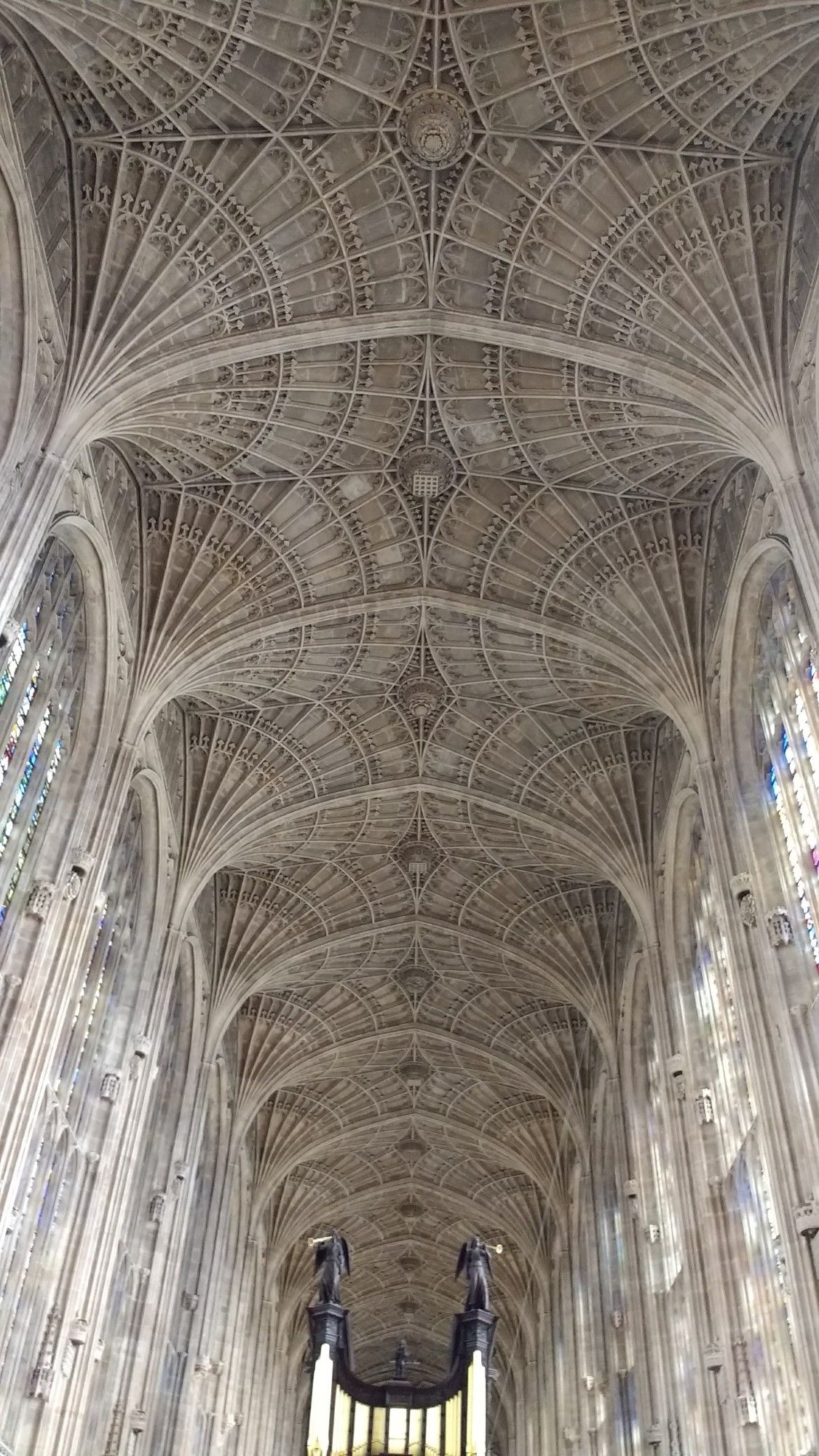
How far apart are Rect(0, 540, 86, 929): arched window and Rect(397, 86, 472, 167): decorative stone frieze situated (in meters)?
8.71

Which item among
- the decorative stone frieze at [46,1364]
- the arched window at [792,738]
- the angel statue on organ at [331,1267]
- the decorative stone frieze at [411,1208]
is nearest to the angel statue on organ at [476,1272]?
the angel statue on organ at [331,1267]

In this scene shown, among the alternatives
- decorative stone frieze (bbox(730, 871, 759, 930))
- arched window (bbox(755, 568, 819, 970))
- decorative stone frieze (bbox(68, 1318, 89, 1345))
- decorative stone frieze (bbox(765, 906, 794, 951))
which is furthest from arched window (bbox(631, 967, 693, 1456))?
decorative stone frieze (bbox(68, 1318, 89, 1345))

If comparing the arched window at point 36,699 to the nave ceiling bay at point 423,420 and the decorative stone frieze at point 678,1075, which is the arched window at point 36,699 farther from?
the decorative stone frieze at point 678,1075

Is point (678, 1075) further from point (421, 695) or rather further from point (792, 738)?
point (421, 695)

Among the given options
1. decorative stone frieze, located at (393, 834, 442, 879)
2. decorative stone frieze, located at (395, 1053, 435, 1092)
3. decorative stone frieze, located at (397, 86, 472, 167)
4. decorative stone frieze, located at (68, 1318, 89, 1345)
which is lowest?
decorative stone frieze, located at (68, 1318, 89, 1345)

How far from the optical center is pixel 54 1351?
19.7 metres

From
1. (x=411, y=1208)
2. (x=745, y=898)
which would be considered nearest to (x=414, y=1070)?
(x=411, y=1208)

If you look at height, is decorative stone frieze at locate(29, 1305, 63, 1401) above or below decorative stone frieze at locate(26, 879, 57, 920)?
below

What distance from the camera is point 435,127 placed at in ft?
62.0

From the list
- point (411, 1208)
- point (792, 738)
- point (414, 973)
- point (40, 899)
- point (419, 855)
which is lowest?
point (40, 899)

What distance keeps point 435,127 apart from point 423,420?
217 inches

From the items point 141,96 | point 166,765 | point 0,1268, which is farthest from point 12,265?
point 0,1268

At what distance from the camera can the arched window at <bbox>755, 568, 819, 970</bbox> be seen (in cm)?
1938

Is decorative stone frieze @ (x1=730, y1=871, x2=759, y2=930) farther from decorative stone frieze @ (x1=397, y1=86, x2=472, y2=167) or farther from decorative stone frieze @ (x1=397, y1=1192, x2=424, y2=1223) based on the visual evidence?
decorative stone frieze @ (x1=397, y1=1192, x2=424, y2=1223)
